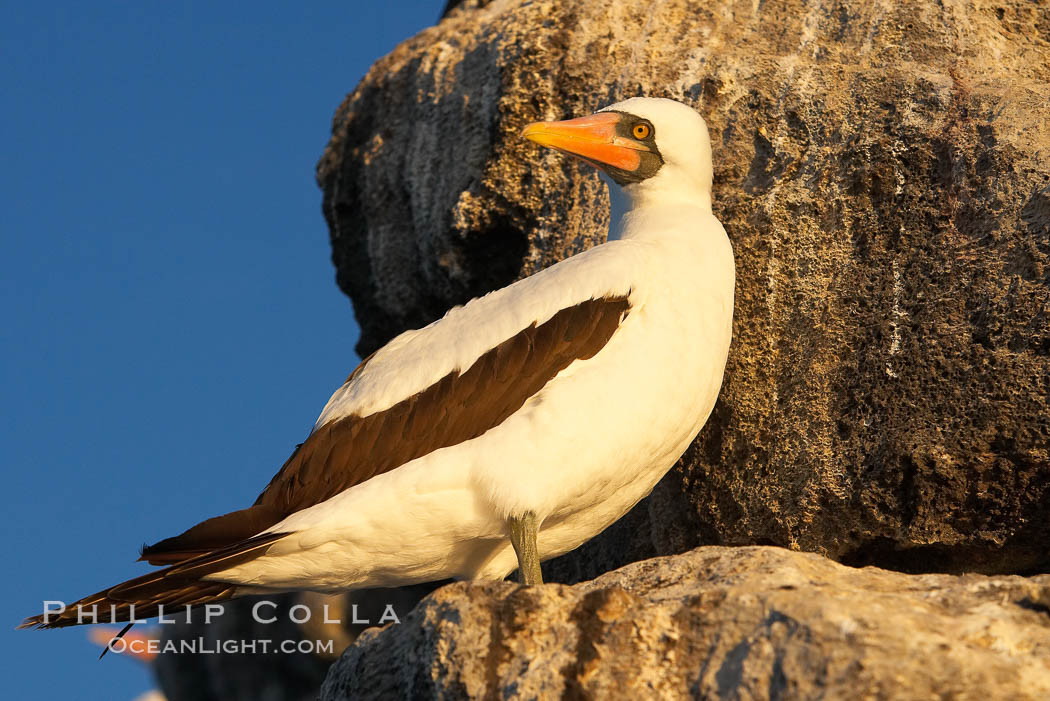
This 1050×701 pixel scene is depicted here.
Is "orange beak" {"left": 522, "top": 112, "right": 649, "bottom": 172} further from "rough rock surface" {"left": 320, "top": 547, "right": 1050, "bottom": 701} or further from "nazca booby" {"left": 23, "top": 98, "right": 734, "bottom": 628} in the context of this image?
"rough rock surface" {"left": 320, "top": 547, "right": 1050, "bottom": 701}

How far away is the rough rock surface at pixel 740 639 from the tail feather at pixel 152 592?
872mm

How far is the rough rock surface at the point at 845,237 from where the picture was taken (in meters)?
5.44

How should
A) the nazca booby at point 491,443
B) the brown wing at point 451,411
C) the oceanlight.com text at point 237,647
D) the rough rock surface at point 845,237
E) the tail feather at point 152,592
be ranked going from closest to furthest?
the tail feather at point 152,592 → the nazca booby at point 491,443 → the brown wing at point 451,411 → the rough rock surface at point 845,237 → the oceanlight.com text at point 237,647

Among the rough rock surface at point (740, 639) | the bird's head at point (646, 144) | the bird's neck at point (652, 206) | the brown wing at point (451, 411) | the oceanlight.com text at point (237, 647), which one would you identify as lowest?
the oceanlight.com text at point (237, 647)

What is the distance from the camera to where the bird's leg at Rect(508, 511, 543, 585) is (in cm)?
500

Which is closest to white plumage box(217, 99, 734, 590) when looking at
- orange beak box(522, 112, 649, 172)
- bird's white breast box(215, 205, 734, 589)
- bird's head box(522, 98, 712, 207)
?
bird's white breast box(215, 205, 734, 589)

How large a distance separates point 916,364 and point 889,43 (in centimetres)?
195

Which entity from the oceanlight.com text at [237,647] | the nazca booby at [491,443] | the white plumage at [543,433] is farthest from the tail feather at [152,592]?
the oceanlight.com text at [237,647]

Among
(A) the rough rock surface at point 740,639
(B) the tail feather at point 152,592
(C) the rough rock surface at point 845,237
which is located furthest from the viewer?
(C) the rough rock surface at point 845,237

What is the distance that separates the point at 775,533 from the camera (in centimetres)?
602

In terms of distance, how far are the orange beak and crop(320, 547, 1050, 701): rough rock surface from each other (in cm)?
244

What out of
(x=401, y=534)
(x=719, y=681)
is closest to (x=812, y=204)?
(x=401, y=534)

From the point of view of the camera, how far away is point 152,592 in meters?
4.84

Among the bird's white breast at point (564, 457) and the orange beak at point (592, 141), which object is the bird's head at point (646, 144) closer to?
the orange beak at point (592, 141)
